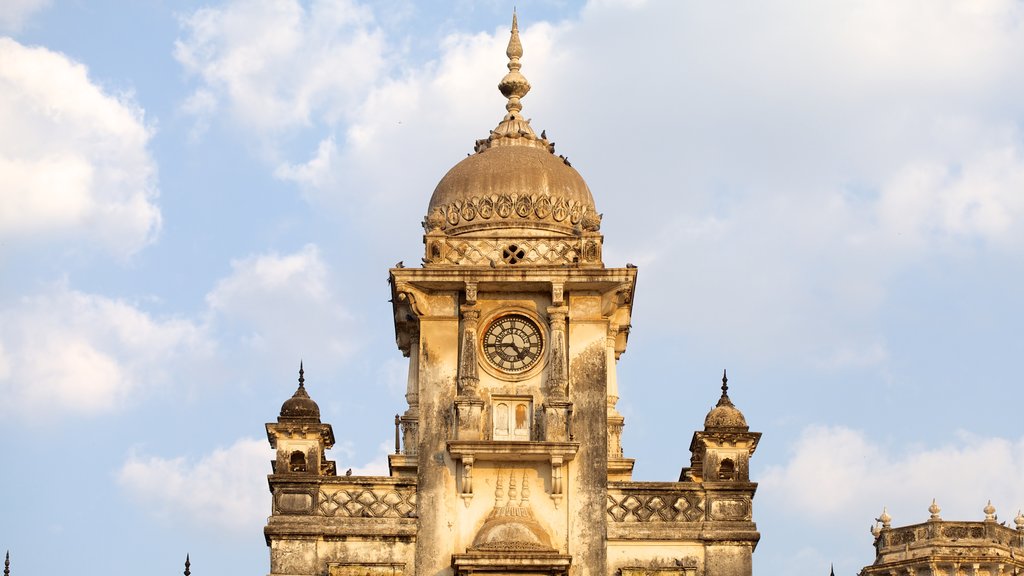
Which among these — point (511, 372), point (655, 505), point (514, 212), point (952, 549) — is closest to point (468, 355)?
point (511, 372)

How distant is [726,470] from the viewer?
56.9m

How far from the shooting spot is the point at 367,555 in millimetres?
55781

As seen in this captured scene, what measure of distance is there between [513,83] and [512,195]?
416 centimetres

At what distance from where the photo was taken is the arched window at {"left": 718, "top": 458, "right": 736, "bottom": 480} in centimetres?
5684

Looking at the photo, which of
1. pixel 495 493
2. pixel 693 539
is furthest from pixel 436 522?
pixel 693 539

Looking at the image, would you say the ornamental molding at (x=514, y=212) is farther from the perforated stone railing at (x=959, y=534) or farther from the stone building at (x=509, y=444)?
the perforated stone railing at (x=959, y=534)

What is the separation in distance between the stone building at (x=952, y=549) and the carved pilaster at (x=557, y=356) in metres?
13.4

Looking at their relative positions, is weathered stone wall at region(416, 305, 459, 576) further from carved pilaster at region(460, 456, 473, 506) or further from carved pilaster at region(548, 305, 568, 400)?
carved pilaster at region(548, 305, 568, 400)

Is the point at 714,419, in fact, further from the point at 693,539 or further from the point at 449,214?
the point at 449,214

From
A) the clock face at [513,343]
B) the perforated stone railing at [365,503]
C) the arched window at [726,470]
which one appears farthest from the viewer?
the clock face at [513,343]

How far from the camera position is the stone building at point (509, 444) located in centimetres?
5581

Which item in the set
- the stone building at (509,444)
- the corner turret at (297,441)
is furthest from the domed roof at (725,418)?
the corner turret at (297,441)

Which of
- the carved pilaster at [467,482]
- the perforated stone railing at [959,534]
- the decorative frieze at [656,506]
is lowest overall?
the decorative frieze at [656,506]

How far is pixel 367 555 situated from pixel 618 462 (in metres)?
6.23
